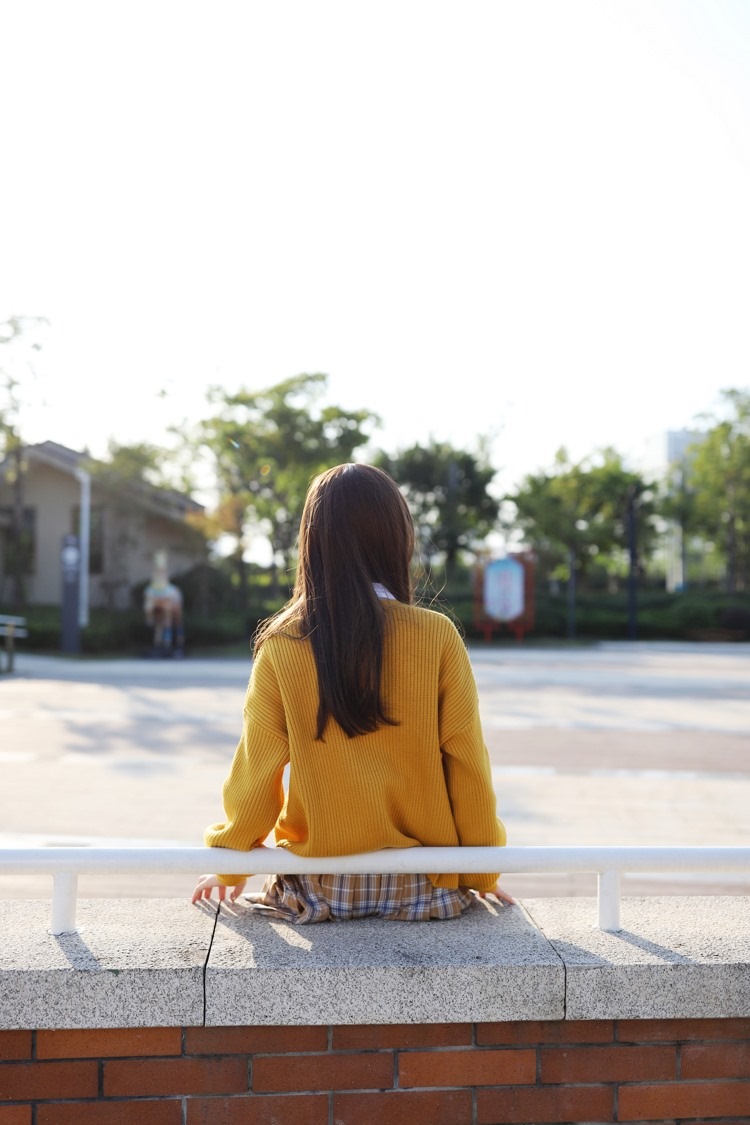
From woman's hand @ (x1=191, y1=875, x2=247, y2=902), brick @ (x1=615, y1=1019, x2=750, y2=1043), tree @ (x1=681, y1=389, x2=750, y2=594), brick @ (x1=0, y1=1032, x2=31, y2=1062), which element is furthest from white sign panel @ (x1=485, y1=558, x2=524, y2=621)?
brick @ (x1=0, y1=1032, x2=31, y2=1062)

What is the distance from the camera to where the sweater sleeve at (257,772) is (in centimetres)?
206

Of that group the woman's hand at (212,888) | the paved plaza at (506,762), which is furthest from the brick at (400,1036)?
the paved plaza at (506,762)

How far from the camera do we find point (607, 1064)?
1.83 meters

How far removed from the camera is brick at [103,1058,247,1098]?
1772 millimetres

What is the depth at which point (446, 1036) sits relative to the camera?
182cm

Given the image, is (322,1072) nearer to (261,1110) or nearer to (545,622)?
(261,1110)

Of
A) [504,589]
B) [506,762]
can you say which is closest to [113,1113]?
[506,762]

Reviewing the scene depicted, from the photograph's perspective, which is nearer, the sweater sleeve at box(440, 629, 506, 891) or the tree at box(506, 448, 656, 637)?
the sweater sleeve at box(440, 629, 506, 891)

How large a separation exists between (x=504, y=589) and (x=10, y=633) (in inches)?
548

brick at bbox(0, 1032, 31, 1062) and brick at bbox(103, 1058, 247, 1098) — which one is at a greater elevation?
brick at bbox(0, 1032, 31, 1062)

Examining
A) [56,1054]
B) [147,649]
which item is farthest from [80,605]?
[56,1054]

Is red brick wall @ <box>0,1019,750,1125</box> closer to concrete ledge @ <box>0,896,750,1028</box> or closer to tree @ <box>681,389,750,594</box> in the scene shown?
concrete ledge @ <box>0,896,750,1028</box>

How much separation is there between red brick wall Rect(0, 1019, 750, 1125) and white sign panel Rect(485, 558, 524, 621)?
982 inches

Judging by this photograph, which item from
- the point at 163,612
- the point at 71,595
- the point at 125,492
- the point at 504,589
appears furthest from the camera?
the point at 504,589
